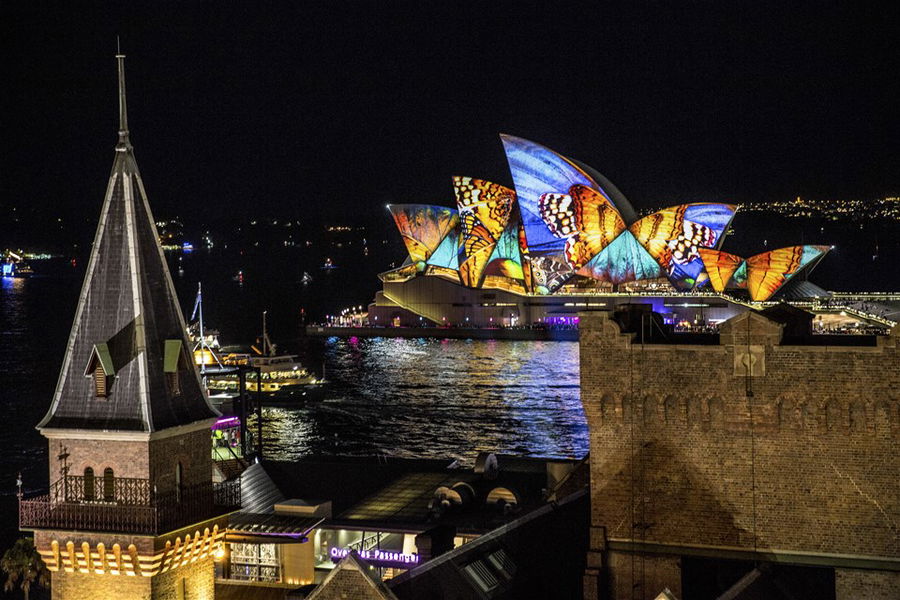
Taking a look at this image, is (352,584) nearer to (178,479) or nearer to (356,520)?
(178,479)

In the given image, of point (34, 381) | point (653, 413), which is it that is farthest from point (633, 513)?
point (34, 381)

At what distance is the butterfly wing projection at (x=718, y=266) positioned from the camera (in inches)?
4929

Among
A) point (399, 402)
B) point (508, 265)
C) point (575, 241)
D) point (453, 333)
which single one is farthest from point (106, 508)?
point (508, 265)

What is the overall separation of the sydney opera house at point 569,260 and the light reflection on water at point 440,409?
752 inches

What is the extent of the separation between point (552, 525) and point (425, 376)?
2808 inches

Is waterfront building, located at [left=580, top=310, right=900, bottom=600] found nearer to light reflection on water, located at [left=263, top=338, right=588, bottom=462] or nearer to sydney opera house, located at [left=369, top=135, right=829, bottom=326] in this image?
light reflection on water, located at [left=263, top=338, right=588, bottom=462]

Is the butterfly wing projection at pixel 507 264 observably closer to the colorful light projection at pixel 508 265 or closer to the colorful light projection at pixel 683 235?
the colorful light projection at pixel 508 265

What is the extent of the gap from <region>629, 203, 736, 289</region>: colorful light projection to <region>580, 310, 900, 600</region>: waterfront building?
10793cm

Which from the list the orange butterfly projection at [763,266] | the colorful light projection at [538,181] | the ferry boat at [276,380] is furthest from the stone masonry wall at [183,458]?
the orange butterfly projection at [763,266]

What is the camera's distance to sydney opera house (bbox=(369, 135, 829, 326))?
121 meters

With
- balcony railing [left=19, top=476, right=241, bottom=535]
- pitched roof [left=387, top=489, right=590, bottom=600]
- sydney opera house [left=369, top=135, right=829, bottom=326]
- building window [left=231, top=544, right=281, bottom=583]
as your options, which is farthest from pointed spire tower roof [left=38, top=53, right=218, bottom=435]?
sydney opera house [left=369, top=135, right=829, bottom=326]

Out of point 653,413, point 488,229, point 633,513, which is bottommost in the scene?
point 633,513

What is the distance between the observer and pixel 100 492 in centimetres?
1702

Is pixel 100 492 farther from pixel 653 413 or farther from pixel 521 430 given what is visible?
pixel 521 430
